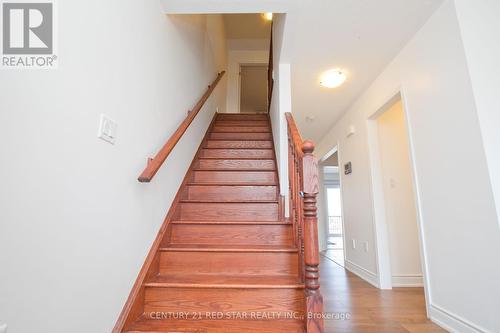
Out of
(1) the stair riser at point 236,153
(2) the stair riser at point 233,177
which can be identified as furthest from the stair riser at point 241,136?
(2) the stair riser at point 233,177

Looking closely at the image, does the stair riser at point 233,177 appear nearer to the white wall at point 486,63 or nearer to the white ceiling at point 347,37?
the white ceiling at point 347,37

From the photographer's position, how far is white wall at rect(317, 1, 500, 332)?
1527mm

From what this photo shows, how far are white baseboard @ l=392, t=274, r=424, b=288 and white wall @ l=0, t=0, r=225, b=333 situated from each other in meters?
2.80

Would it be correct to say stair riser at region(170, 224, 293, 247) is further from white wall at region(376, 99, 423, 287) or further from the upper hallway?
white wall at region(376, 99, 423, 287)

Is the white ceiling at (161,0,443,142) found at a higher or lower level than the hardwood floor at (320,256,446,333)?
higher

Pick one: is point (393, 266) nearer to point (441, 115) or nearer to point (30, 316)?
point (441, 115)

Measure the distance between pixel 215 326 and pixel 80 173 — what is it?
40.2 inches

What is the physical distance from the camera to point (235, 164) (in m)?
2.97

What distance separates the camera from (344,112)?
3986 millimetres

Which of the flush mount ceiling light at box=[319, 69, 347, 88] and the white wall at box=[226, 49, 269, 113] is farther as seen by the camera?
the white wall at box=[226, 49, 269, 113]

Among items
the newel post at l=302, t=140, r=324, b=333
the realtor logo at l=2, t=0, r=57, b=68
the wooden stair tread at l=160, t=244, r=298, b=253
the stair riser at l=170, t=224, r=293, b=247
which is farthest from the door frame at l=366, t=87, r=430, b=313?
the realtor logo at l=2, t=0, r=57, b=68

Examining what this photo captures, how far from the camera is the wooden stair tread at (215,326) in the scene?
131cm

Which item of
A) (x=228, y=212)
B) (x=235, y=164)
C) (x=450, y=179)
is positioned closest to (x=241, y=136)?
(x=235, y=164)

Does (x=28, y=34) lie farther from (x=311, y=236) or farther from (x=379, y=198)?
(x=379, y=198)
